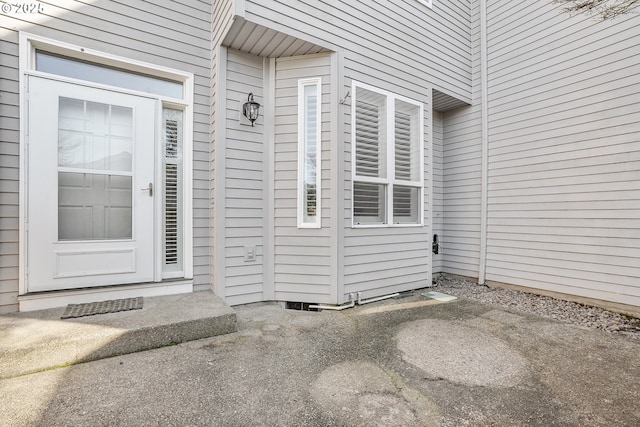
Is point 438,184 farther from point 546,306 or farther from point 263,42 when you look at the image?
point 263,42

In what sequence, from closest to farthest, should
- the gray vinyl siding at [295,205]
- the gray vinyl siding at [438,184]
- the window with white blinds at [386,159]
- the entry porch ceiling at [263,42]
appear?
the entry porch ceiling at [263,42] → the gray vinyl siding at [295,205] → the window with white blinds at [386,159] → the gray vinyl siding at [438,184]

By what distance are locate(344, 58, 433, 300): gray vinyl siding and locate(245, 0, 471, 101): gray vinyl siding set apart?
17 cm

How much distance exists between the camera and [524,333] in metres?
2.96

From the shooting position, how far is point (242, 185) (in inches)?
140

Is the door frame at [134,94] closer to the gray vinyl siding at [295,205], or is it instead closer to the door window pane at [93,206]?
the door window pane at [93,206]

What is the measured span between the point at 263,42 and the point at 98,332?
324 cm

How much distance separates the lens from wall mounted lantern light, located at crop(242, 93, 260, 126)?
11.6 ft

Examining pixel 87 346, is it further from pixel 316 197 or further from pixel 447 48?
pixel 447 48

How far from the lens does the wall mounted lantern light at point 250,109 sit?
11.6ft

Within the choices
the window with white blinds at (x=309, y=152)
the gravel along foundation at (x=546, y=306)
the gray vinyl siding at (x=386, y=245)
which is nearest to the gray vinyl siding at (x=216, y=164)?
the window with white blinds at (x=309, y=152)

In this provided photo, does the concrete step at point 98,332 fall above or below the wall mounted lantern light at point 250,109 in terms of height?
below

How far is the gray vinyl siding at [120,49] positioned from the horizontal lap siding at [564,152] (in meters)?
4.42

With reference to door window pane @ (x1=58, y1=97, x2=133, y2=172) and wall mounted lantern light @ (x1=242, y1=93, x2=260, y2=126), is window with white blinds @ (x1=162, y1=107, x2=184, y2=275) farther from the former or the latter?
wall mounted lantern light @ (x1=242, y1=93, x2=260, y2=126)

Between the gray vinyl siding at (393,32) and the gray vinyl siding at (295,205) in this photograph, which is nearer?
the gray vinyl siding at (393,32)
